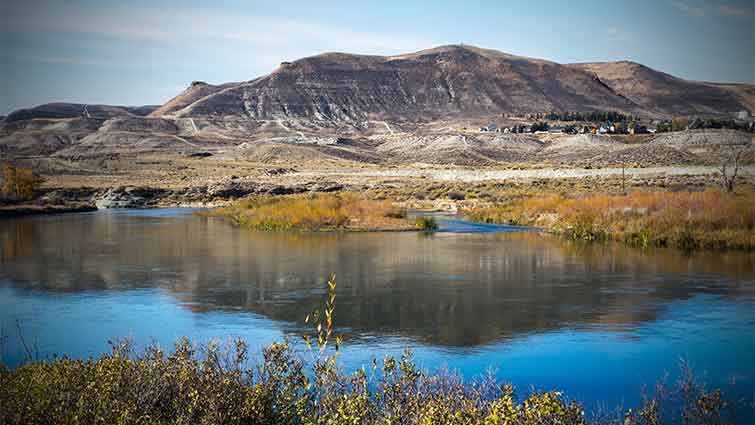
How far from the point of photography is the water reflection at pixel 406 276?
550 inches

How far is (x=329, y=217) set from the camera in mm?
31578

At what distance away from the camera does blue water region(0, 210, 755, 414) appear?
11062mm

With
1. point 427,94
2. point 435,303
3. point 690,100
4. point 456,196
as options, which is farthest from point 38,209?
point 690,100

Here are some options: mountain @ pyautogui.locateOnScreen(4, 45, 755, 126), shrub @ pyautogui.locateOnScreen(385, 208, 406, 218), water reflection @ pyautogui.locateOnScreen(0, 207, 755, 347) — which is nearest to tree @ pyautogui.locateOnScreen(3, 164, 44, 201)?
water reflection @ pyautogui.locateOnScreen(0, 207, 755, 347)

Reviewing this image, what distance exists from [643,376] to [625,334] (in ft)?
8.34

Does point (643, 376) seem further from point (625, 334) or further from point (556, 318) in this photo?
point (556, 318)

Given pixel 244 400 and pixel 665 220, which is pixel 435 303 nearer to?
pixel 244 400

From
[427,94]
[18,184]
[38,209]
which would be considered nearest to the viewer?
[38,209]

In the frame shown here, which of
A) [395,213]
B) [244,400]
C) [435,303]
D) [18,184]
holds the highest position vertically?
[18,184]

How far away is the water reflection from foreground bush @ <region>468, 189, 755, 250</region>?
4.39 ft

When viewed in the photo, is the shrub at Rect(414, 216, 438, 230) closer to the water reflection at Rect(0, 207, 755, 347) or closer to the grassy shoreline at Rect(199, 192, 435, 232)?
the grassy shoreline at Rect(199, 192, 435, 232)

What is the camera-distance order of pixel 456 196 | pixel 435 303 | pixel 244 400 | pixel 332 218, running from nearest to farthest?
pixel 244 400 < pixel 435 303 < pixel 332 218 < pixel 456 196

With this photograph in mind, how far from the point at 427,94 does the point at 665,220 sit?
5979 inches

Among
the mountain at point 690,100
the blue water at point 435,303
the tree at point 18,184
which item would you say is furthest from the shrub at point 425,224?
the mountain at point 690,100
